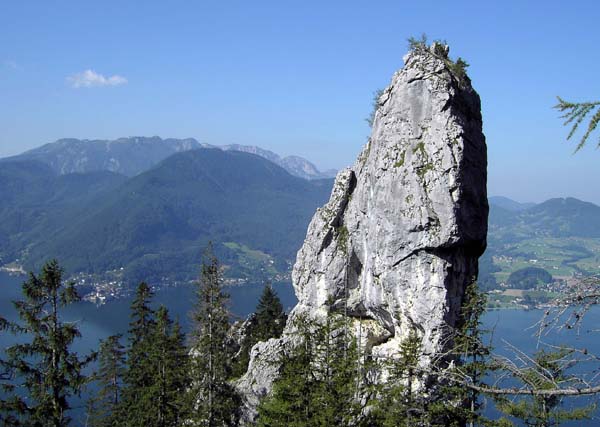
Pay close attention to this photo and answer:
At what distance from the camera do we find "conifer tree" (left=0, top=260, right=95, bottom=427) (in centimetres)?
1667

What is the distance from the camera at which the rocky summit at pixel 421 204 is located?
2266 cm

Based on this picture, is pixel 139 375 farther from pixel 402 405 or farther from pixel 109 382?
pixel 402 405

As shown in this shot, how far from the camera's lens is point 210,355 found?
85.0 ft

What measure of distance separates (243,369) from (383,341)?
11.0 metres

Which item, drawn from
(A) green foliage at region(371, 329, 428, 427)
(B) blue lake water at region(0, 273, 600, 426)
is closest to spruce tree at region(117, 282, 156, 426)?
(A) green foliage at region(371, 329, 428, 427)

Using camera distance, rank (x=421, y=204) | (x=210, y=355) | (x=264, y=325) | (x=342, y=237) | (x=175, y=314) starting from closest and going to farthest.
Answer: (x=421, y=204)
(x=210, y=355)
(x=342, y=237)
(x=264, y=325)
(x=175, y=314)

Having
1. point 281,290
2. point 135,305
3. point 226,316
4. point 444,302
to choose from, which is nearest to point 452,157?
point 444,302

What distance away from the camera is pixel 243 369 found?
33625 millimetres

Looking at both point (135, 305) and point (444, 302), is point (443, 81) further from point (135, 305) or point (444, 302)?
point (135, 305)

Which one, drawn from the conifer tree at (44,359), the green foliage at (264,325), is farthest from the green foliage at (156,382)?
the conifer tree at (44,359)

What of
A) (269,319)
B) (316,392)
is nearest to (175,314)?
(269,319)

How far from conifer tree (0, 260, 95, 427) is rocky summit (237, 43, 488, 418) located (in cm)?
815

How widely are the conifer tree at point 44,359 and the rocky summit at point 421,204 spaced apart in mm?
8155

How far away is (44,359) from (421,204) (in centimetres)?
1536
